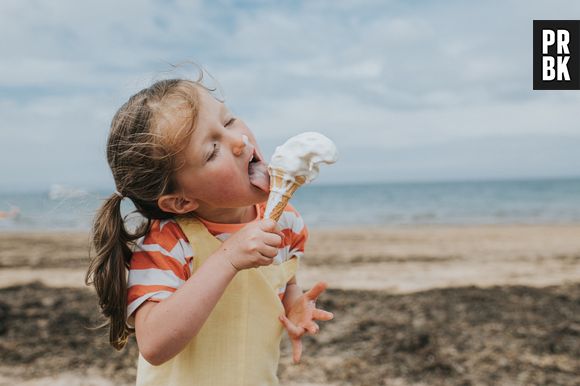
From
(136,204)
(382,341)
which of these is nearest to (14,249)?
(382,341)

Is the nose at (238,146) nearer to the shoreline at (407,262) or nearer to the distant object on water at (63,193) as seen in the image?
the distant object on water at (63,193)

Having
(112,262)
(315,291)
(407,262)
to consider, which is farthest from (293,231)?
(407,262)

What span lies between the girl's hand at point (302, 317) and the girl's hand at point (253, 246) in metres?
0.43

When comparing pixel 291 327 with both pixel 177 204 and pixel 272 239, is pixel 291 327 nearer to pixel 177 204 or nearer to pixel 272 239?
pixel 272 239

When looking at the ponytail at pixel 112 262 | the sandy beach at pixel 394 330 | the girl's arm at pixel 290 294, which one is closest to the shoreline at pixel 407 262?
the sandy beach at pixel 394 330

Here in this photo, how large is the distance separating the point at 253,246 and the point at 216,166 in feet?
0.90

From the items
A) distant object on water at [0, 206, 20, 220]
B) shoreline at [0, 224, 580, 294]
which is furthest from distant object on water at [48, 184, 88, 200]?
shoreline at [0, 224, 580, 294]

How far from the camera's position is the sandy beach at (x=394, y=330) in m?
5.59

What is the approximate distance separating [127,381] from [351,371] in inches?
77.1

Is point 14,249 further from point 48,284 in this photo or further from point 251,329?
point 251,329

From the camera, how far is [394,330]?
6547mm

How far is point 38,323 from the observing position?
7055 millimetres

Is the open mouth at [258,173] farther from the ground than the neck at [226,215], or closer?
farther from the ground

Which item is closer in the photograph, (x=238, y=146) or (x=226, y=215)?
(x=238, y=146)
